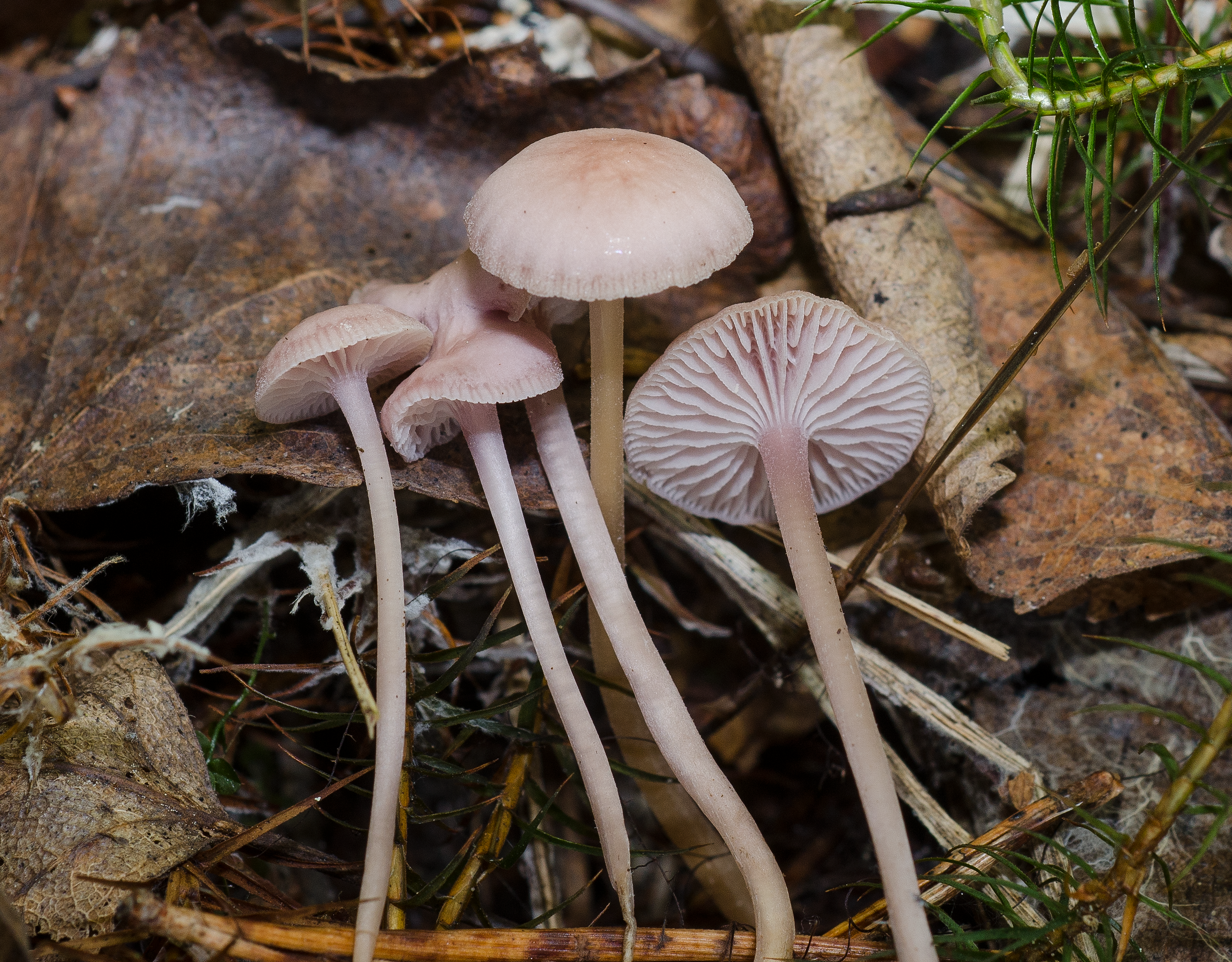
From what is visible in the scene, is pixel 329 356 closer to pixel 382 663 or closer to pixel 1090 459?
pixel 382 663

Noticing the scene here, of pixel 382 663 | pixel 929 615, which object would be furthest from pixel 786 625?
pixel 382 663

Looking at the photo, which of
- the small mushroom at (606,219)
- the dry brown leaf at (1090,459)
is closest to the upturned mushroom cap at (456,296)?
the small mushroom at (606,219)

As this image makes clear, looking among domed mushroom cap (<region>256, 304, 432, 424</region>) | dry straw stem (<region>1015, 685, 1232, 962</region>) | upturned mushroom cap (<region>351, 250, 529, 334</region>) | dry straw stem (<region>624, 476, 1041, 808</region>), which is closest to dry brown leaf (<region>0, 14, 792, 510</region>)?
domed mushroom cap (<region>256, 304, 432, 424</region>)

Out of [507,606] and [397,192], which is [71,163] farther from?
[507,606]

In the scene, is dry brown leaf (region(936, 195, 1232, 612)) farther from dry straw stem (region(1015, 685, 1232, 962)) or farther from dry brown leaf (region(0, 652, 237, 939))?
dry brown leaf (region(0, 652, 237, 939))

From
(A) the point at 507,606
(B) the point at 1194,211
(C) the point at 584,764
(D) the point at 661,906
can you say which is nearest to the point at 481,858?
(C) the point at 584,764

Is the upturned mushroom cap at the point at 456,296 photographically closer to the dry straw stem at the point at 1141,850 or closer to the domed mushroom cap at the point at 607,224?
the domed mushroom cap at the point at 607,224
